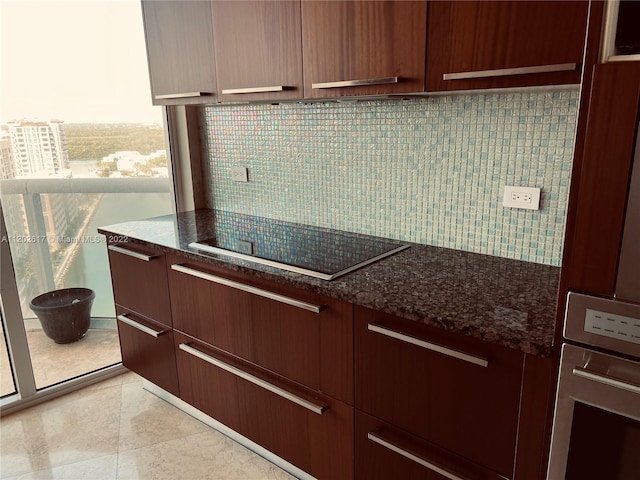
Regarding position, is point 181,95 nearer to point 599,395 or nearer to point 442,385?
point 442,385

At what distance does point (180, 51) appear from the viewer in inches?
83.0

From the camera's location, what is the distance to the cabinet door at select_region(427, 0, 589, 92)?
1132 millimetres

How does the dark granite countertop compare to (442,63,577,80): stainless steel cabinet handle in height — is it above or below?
below

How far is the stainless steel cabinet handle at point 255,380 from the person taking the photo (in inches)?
63.6

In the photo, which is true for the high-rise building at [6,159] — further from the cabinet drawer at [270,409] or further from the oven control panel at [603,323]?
the oven control panel at [603,323]

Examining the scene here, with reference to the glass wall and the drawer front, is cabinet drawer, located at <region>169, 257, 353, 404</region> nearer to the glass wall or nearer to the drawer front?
the drawer front

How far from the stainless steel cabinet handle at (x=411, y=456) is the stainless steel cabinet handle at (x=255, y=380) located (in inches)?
8.0

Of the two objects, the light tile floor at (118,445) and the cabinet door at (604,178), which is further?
the light tile floor at (118,445)

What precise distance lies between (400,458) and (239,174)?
5.44 ft

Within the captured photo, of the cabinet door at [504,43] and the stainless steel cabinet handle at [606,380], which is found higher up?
the cabinet door at [504,43]

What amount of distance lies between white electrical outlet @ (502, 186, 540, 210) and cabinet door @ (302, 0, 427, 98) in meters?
0.52

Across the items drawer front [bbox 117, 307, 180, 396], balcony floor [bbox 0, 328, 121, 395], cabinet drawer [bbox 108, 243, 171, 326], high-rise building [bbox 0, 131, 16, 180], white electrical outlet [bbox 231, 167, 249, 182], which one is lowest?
balcony floor [bbox 0, 328, 121, 395]

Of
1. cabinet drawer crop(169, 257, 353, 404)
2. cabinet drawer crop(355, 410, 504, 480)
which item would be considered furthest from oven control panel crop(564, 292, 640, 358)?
cabinet drawer crop(169, 257, 353, 404)

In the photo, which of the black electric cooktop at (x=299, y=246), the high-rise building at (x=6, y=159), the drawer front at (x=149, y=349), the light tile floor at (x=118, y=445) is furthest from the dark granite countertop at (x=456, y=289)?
the high-rise building at (x=6, y=159)
